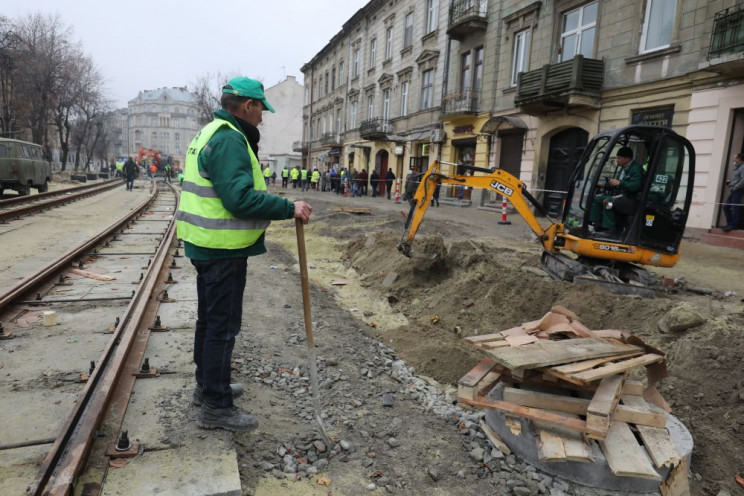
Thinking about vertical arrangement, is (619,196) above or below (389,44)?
below

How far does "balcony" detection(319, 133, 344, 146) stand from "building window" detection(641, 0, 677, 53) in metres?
26.9

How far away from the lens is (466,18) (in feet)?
65.2

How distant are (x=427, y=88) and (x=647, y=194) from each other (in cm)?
2006

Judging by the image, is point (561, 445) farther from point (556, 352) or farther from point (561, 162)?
point (561, 162)

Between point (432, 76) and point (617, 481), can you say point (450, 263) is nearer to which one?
point (617, 481)

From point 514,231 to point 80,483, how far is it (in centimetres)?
1239

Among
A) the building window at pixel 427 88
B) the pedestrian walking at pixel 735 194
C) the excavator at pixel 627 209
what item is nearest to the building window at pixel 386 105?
the building window at pixel 427 88

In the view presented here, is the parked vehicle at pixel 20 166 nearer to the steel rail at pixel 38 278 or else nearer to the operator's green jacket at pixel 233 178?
the steel rail at pixel 38 278

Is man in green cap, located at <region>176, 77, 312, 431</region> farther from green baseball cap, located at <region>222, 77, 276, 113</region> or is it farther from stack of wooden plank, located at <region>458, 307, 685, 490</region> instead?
stack of wooden plank, located at <region>458, 307, 685, 490</region>

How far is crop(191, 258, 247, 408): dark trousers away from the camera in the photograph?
2.82 meters

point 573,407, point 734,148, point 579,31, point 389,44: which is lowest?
point 573,407

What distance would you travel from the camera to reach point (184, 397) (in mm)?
3322

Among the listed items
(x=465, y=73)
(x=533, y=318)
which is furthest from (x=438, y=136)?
(x=533, y=318)

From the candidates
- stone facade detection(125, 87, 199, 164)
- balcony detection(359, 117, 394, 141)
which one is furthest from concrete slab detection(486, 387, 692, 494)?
stone facade detection(125, 87, 199, 164)
